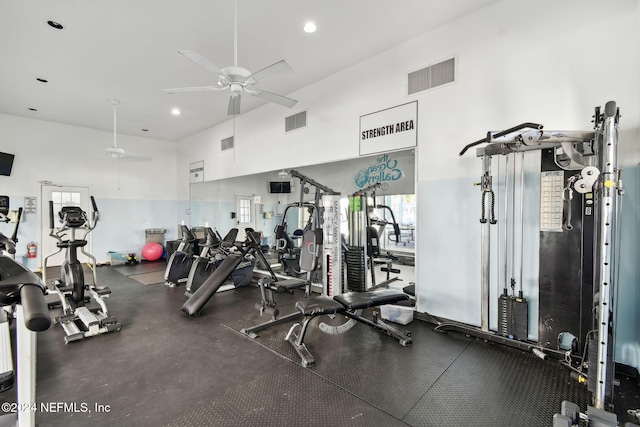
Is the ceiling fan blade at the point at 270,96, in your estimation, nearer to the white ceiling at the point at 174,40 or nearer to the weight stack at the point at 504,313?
the white ceiling at the point at 174,40

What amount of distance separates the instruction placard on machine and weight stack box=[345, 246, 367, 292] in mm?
2237

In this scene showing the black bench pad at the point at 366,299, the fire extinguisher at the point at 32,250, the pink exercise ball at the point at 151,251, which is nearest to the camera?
the black bench pad at the point at 366,299

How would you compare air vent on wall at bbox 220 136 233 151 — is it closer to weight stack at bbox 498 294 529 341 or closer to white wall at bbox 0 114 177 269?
white wall at bbox 0 114 177 269

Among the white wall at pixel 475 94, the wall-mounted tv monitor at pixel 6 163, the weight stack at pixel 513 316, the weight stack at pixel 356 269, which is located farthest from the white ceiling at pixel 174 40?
the weight stack at pixel 513 316

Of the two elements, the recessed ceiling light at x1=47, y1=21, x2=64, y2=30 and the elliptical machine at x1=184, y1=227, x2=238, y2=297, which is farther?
the elliptical machine at x1=184, y1=227, x2=238, y2=297

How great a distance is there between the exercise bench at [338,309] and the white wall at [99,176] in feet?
23.1

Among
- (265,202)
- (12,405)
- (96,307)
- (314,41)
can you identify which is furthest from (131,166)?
(12,405)

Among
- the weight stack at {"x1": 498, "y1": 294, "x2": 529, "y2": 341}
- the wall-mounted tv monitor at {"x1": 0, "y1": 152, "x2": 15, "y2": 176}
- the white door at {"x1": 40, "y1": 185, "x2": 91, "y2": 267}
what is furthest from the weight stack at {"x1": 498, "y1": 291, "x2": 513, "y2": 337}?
the wall-mounted tv monitor at {"x1": 0, "y1": 152, "x2": 15, "y2": 176}

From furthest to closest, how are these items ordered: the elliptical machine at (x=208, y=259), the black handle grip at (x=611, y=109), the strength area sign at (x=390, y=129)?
the elliptical machine at (x=208, y=259)
the strength area sign at (x=390, y=129)
the black handle grip at (x=611, y=109)

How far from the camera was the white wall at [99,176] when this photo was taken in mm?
6676

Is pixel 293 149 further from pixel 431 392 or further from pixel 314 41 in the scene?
pixel 431 392

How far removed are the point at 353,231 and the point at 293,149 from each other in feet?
6.51

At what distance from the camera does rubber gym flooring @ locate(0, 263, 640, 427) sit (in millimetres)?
2043

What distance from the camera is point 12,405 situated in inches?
82.5
